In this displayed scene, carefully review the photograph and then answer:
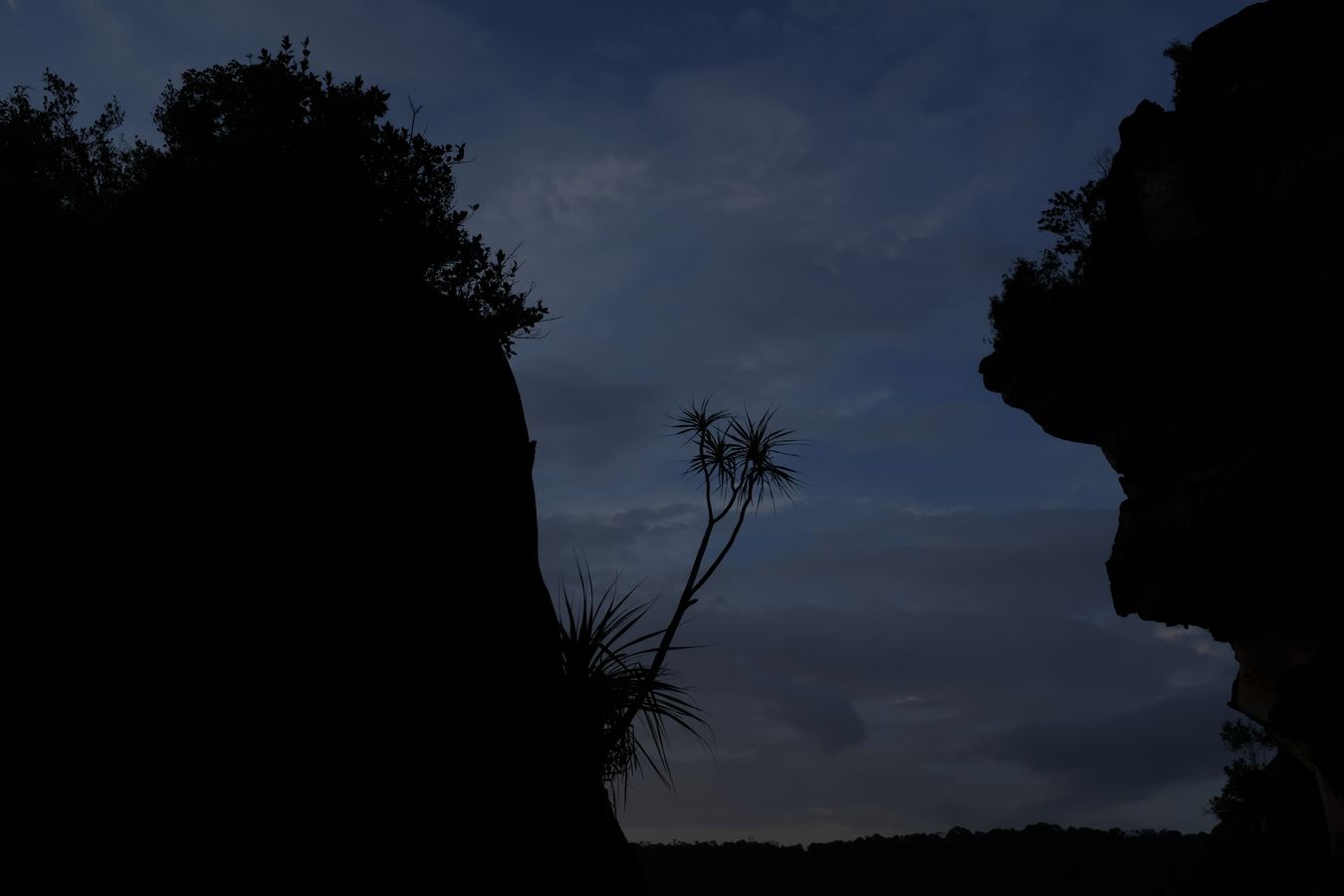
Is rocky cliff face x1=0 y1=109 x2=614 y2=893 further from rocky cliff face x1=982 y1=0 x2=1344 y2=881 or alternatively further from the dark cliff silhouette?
rocky cliff face x1=982 y1=0 x2=1344 y2=881

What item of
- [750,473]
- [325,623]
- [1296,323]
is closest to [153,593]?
[325,623]

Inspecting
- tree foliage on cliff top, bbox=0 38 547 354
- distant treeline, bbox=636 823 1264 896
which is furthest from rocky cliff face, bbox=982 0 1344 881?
distant treeline, bbox=636 823 1264 896

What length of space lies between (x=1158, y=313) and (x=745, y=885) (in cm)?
6223

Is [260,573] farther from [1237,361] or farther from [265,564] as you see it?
[1237,361]

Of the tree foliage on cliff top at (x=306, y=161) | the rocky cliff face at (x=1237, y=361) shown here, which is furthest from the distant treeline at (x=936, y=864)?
the tree foliage on cliff top at (x=306, y=161)

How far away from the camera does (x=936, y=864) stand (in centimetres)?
6788

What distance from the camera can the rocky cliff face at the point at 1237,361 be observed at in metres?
Result: 17.0

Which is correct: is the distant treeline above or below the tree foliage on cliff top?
below

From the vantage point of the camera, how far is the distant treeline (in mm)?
58031

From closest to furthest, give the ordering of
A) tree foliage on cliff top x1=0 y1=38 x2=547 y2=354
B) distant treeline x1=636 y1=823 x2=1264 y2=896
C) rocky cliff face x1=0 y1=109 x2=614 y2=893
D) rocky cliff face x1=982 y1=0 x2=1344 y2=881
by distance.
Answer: rocky cliff face x1=0 y1=109 x2=614 y2=893 < tree foliage on cliff top x1=0 y1=38 x2=547 y2=354 < rocky cliff face x1=982 y1=0 x2=1344 y2=881 < distant treeline x1=636 y1=823 x2=1264 y2=896

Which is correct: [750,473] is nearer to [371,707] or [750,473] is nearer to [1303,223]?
[371,707]

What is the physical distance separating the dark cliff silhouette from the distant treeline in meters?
57.2

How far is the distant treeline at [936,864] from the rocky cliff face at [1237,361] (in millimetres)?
44290

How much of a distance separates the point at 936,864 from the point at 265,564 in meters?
73.4
